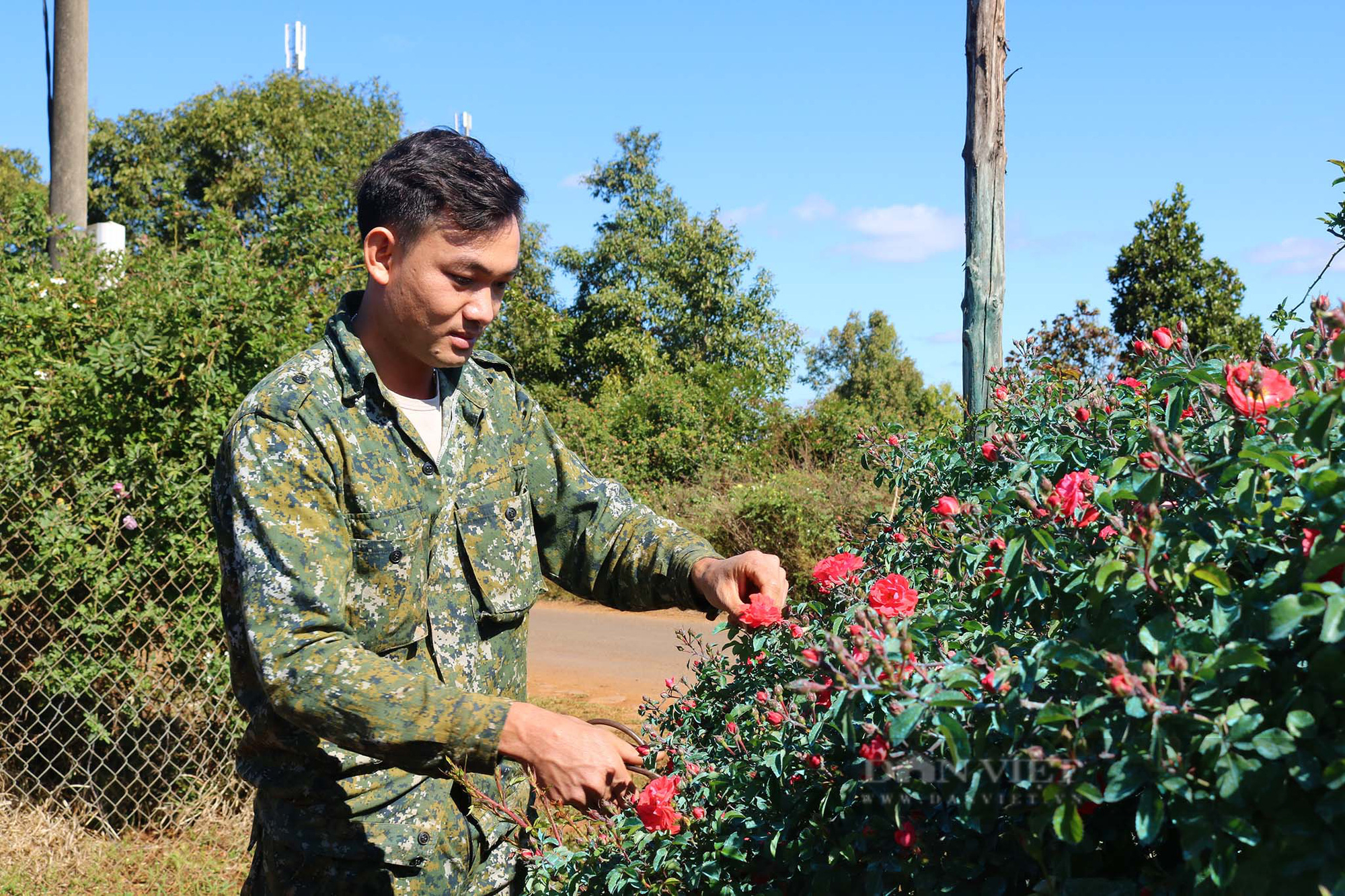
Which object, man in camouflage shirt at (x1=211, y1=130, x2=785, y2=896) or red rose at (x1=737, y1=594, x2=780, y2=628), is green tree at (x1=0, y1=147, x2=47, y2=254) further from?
red rose at (x1=737, y1=594, x2=780, y2=628)

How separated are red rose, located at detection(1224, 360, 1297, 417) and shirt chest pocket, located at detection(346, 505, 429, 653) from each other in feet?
4.75

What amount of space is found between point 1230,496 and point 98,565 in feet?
13.6

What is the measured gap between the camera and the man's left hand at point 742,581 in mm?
2082

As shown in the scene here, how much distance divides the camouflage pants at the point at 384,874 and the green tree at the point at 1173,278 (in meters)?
14.3

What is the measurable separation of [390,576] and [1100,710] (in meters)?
1.39

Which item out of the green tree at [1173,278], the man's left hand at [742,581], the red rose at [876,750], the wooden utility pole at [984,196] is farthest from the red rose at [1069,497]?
the green tree at [1173,278]

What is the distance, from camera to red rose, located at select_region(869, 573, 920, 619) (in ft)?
5.10

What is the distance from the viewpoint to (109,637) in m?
4.26

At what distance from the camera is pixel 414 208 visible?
2.04 metres

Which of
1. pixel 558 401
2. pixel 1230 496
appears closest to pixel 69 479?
pixel 1230 496

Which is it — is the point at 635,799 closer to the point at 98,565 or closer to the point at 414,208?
the point at 414,208

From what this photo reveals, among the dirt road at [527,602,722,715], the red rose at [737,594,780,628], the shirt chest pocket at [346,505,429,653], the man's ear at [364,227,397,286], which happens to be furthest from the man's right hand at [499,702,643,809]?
the dirt road at [527,602,722,715]

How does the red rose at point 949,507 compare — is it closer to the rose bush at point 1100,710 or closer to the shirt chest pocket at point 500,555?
the rose bush at point 1100,710

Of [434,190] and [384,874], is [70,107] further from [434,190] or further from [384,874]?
[384,874]
